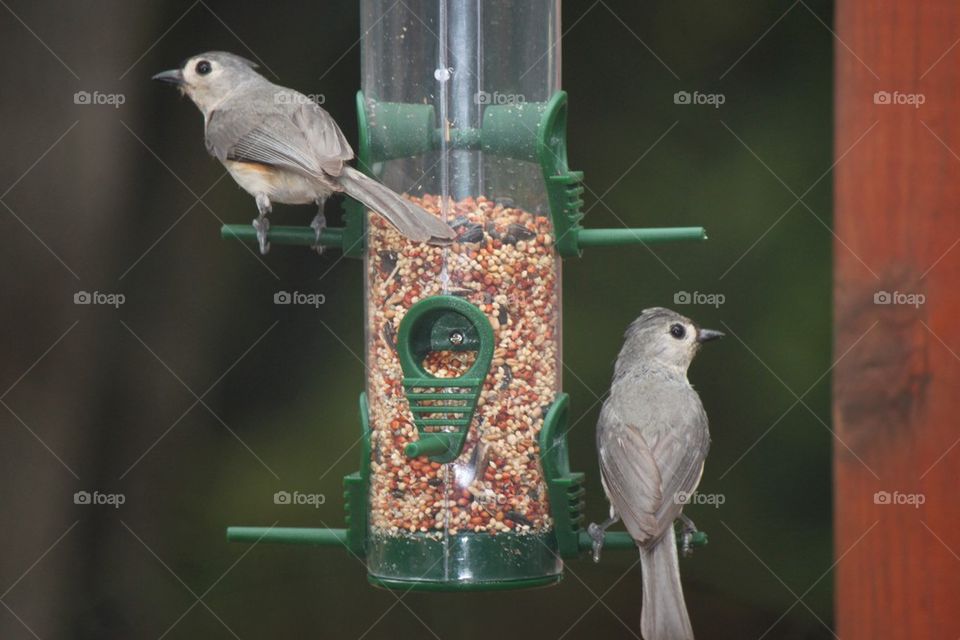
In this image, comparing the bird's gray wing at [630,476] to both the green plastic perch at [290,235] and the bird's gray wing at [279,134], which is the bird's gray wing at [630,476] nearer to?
the green plastic perch at [290,235]

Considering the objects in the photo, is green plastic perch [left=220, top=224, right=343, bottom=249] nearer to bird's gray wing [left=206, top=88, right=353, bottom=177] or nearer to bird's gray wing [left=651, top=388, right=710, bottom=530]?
bird's gray wing [left=206, top=88, right=353, bottom=177]

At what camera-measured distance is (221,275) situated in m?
5.18

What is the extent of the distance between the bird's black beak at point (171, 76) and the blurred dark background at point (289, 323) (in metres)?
0.22

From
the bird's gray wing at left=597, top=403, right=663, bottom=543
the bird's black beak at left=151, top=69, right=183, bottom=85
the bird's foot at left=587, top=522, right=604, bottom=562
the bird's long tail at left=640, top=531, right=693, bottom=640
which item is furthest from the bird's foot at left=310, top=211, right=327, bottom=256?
the bird's long tail at left=640, top=531, right=693, bottom=640

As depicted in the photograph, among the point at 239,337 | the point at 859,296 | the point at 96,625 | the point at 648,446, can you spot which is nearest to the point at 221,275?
the point at 239,337

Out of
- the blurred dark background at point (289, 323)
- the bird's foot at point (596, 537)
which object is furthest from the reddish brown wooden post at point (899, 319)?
the blurred dark background at point (289, 323)

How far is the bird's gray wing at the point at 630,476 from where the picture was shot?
13.7 ft

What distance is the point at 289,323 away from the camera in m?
5.35

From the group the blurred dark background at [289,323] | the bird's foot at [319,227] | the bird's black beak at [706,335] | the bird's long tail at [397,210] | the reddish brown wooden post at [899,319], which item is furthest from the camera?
the blurred dark background at [289,323]

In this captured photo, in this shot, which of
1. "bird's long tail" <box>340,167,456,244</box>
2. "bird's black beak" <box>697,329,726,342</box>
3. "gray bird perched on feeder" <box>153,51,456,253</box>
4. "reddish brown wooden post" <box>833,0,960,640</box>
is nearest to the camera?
"reddish brown wooden post" <box>833,0,960,640</box>

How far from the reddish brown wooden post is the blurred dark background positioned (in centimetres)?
126

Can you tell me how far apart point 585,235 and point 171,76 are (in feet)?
4.63

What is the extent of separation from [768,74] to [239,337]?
1994mm

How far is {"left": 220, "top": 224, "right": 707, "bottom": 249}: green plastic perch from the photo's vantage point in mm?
3961
